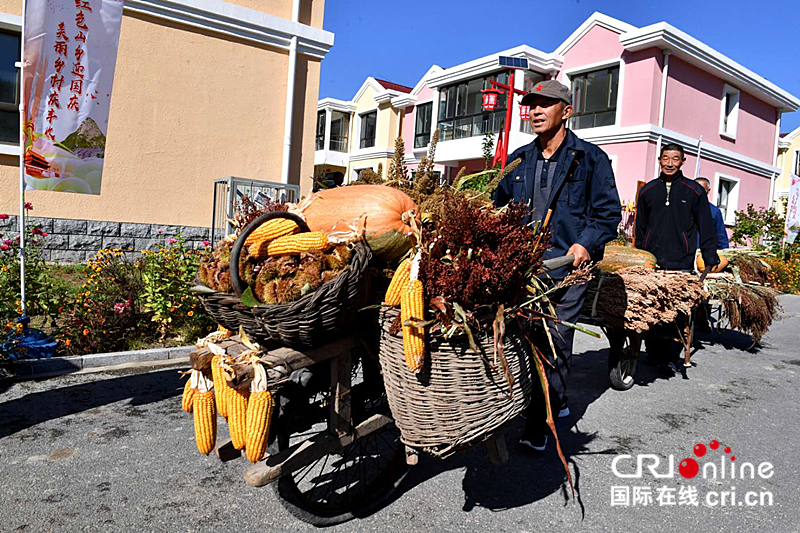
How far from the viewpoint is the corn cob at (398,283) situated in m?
2.22

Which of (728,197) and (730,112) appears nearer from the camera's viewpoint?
(730,112)

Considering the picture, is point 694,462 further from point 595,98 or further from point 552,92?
point 595,98

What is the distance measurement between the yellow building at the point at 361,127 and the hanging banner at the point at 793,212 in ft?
58.6

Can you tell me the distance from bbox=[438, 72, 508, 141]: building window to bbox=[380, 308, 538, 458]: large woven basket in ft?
73.3

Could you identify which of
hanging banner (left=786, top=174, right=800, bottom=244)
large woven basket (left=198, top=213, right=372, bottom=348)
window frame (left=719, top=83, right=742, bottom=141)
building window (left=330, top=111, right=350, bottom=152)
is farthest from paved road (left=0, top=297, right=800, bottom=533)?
building window (left=330, top=111, right=350, bottom=152)

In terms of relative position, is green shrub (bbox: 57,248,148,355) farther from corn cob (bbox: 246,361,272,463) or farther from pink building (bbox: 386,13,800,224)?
pink building (bbox: 386,13,800,224)

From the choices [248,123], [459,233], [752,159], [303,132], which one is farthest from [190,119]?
[752,159]

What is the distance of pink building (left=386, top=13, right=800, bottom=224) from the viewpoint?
698 inches

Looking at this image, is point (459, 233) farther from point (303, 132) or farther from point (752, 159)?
point (752, 159)

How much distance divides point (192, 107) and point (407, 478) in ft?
30.1

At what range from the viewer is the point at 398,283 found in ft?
7.31

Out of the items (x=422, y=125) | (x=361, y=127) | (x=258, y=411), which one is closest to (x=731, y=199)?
(x=422, y=125)

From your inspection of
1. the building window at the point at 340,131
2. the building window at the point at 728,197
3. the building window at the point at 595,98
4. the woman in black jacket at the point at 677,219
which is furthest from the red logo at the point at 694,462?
the building window at the point at 340,131

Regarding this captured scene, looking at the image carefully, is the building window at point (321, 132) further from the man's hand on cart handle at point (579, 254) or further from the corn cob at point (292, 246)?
the corn cob at point (292, 246)
